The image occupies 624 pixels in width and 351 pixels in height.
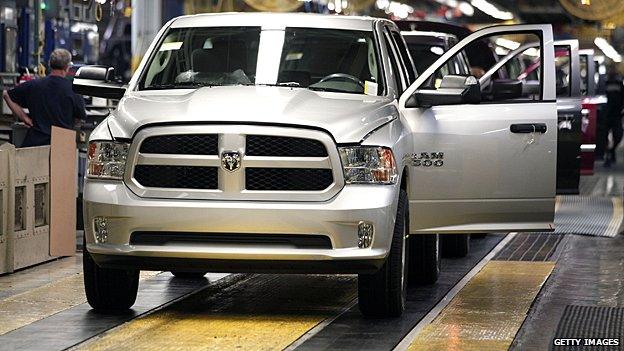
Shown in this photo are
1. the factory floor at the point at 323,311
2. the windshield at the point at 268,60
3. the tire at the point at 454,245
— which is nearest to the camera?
the factory floor at the point at 323,311

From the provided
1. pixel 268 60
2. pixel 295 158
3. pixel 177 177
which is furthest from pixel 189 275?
pixel 295 158

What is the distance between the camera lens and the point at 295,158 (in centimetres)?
938

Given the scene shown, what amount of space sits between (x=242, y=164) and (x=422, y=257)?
2838 millimetres

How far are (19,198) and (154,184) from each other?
3.63 meters

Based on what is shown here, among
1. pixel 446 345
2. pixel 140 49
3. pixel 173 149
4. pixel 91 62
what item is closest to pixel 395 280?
pixel 446 345

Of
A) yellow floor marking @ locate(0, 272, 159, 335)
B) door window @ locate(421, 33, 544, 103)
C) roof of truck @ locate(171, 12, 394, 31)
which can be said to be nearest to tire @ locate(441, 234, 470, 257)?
door window @ locate(421, 33, 544, 103)

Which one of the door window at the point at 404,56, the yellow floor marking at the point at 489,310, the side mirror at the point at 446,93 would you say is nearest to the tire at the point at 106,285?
the yellow floor marking at the point at 489,310

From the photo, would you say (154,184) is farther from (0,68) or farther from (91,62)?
(91,62)

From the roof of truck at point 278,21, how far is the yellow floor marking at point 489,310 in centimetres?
209

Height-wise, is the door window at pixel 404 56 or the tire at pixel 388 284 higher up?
the door window at pixel 404 56

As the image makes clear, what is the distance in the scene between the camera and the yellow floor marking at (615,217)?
55.5ft

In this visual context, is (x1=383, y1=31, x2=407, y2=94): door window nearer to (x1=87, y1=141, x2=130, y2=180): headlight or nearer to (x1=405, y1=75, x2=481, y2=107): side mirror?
(x1=405, y1=75, x2=481, y2=107): side mirror

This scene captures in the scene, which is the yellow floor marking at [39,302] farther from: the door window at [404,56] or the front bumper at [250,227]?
the door window at [404,56]

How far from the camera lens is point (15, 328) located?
949 centimetres
